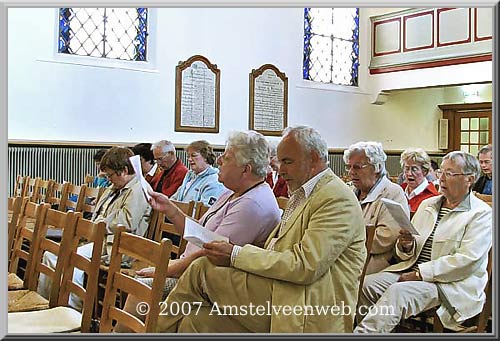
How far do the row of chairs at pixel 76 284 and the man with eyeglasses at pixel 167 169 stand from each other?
83.0 inches

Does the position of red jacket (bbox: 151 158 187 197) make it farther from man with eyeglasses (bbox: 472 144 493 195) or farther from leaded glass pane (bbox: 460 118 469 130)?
leaded glass pane (bbox: 460 118 469 130)

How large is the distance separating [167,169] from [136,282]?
128 inches

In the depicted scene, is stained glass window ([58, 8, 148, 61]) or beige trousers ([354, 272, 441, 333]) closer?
beige trousers ([354, 272, 441, 333])

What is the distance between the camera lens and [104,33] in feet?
A: 26.3

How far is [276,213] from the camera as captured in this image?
9.23ft

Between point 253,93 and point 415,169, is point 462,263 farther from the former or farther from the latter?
point 253,93

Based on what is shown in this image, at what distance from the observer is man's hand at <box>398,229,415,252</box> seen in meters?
3.29

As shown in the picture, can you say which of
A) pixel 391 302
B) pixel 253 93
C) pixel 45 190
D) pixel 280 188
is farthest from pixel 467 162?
pixel 253 93

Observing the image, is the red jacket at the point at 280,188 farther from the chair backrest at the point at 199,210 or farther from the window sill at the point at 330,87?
the window sill at the point at 330,87

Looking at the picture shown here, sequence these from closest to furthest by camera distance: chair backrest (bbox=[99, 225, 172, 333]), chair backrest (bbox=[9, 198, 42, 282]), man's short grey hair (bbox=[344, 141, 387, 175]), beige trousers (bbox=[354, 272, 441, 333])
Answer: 1. chair backrest (bbox=[99, 225, 172, 333])
2. beige trousers (bbox=[354, 272, 441, 333])
3. chair backrest (bbox=[9, 198, 42, 282])
4. man's short grey hair (bbox=[344, 141, 387, 175])

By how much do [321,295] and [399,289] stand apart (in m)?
0.82

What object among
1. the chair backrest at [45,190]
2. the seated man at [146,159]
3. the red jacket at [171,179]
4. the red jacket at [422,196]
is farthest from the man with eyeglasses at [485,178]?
the chair backrest at [45,190]

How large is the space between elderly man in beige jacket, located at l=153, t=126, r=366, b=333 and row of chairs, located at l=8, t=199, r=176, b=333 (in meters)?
0.26

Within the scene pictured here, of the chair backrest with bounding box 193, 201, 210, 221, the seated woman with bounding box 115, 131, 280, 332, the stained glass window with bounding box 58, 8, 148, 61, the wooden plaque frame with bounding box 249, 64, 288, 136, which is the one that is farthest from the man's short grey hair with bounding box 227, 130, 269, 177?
the wooden plaque frame with bounding box 249, 64, 288, 136
